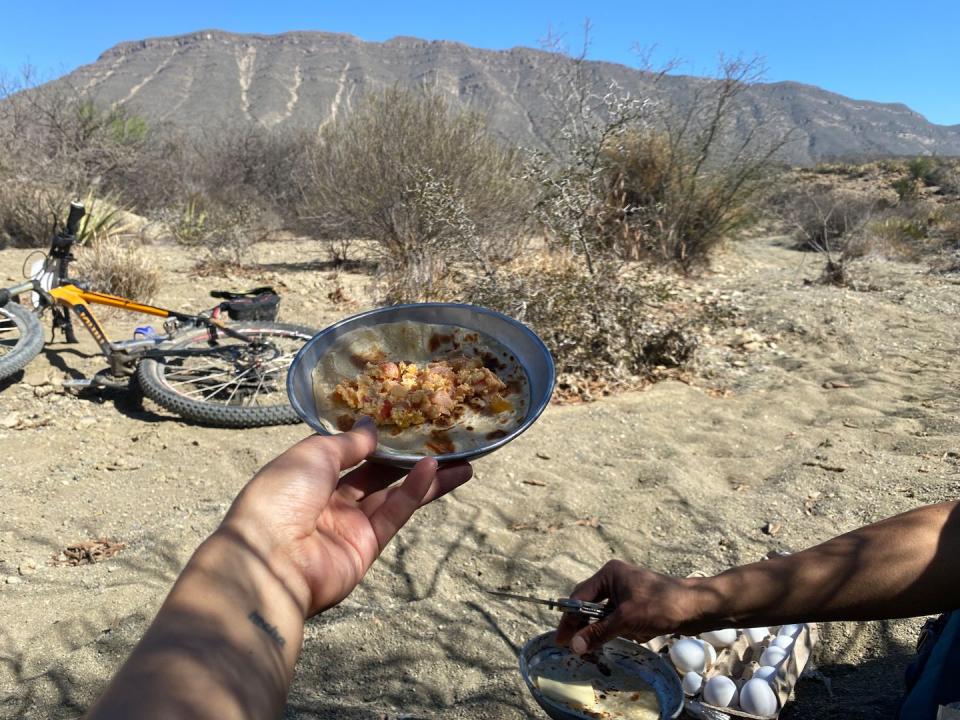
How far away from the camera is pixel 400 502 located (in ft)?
5.63

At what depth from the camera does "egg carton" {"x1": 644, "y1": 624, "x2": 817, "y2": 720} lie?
2209 mm

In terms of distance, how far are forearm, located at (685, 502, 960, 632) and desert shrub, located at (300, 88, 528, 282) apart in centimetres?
725

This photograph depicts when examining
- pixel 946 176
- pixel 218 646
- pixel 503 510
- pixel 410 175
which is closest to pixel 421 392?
pixel 218 646

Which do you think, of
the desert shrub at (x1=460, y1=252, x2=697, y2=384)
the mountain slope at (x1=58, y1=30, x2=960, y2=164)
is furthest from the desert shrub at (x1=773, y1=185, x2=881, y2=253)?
the mountain slope at (x1=58, y1=30, x2=960, y2=164)

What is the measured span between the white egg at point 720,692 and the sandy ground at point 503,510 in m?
0.30

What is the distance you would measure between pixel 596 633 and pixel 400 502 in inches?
21.4

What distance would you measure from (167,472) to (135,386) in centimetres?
108

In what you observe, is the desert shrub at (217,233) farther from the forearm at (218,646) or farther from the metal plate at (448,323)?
the forearm at (218,646)

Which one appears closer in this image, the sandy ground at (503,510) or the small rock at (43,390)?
the sandy ground at (503,510)

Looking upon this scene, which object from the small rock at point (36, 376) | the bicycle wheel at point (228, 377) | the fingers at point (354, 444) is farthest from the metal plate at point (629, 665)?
the small rock at point (36, 376)

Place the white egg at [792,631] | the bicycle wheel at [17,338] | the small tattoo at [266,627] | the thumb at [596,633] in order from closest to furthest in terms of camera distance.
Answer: the small tattoo at [266,627]
the thumb at [596,633]
the white egg at [792,631]
the bicycle wheel at [17,338]

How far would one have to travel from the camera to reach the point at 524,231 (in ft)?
31.1

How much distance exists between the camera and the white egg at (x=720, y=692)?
219 cm

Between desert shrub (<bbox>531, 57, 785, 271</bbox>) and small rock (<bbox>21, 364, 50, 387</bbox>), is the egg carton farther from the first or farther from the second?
desert shrub (<bbox>531, 57, 785, 271</bbox>)
